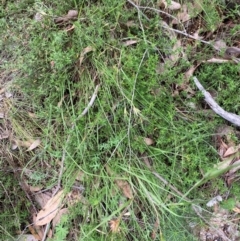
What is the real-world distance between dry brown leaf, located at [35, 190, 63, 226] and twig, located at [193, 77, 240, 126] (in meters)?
1.05

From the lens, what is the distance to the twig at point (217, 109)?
2.13 metres

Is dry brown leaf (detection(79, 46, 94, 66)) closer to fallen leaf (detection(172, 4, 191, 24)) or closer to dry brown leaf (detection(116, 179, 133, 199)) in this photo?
fallen leaf (detection(172, 4, 191, 24))

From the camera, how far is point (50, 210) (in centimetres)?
229

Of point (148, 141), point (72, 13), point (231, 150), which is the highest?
point (72, 13)

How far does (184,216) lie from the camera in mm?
2160

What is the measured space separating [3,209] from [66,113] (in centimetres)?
73

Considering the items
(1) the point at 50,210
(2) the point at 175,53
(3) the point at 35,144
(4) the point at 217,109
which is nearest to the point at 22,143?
(3) the point at 35,144

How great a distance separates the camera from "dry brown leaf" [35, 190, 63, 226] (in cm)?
228

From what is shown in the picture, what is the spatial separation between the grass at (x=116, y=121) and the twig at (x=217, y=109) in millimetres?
44

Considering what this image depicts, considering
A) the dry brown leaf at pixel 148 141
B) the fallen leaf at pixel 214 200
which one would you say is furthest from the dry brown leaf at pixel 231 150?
the dry brown leaf at pixel 148 141

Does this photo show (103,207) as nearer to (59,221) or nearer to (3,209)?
(59,221)

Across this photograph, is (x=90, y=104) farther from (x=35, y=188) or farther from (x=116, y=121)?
(x=35, y=188)

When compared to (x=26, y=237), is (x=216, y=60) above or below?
above

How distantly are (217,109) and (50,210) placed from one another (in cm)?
118
